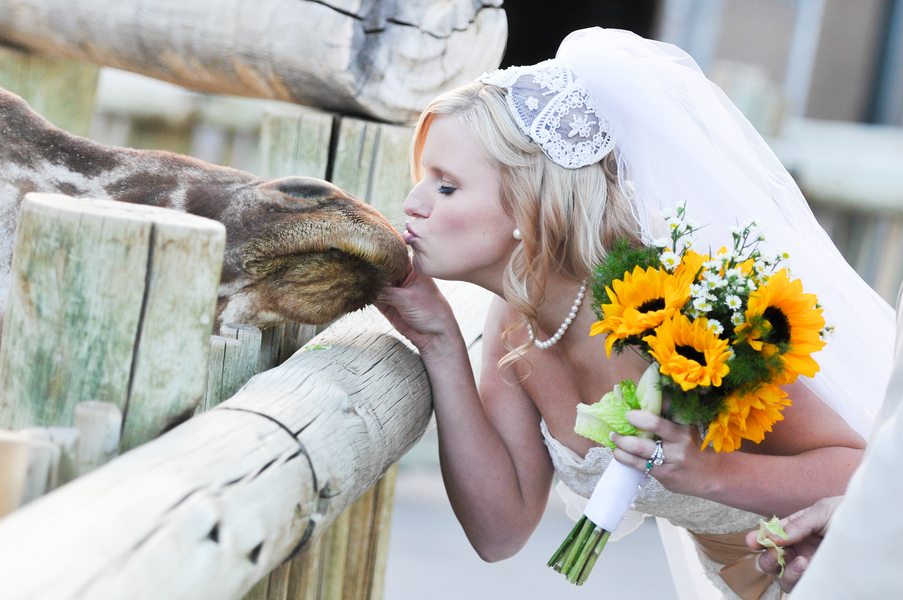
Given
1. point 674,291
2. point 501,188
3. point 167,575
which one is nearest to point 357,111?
point 501,188

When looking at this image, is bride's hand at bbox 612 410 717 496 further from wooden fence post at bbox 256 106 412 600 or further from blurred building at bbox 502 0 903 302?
blurred building at bbox 502 0 903 302

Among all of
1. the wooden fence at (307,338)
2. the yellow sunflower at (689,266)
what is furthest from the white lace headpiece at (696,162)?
the wooden fence at (307,338)

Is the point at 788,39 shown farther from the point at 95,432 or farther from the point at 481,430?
the point at 95,432

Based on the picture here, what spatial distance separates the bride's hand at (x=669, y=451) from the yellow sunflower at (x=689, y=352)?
0.27 ft

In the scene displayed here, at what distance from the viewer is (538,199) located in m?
1.37

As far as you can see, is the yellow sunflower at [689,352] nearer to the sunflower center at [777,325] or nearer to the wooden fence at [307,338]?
the sunflower center at [777,325]

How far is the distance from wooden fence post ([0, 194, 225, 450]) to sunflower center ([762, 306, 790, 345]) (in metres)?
0.81

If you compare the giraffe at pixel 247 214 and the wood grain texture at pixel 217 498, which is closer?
the wood grain texture at pixel 217 498

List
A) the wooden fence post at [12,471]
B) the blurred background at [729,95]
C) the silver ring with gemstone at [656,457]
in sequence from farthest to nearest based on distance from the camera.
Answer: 1. the blurred background at [729,95]
2. the silver ring with gemstone at [656,457]
3. the wooden fence post at [12,471]

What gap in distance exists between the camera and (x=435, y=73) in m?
1.71

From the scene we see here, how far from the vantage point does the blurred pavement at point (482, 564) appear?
360 centimetres

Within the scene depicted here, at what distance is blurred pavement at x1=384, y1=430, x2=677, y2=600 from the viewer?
3.60 metres

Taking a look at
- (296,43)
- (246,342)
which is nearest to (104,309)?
(246,342)

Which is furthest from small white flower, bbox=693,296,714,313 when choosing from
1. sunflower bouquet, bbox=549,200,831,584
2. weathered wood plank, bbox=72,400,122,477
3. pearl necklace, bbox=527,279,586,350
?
weathered wood plank, bbox=72,400,122,477
